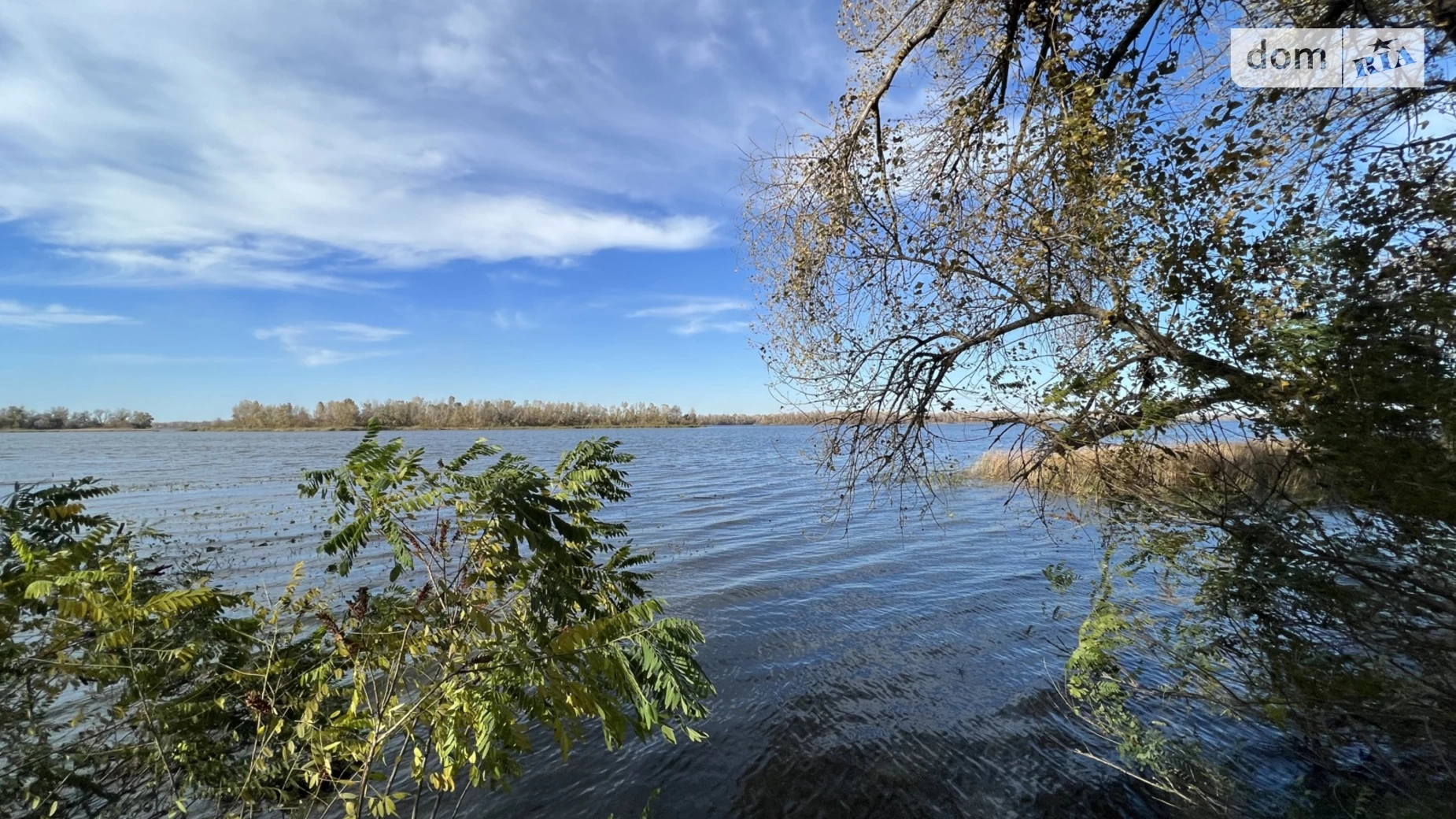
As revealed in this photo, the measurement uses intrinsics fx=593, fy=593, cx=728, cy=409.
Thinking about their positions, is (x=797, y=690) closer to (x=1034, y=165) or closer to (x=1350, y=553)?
(x=1350, y=553)

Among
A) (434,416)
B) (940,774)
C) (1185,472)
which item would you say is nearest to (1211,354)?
(1185,472)

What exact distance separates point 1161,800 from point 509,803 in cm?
583

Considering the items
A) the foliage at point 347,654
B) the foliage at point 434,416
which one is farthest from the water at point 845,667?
the foliage at point 434,416

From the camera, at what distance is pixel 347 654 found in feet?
9.14

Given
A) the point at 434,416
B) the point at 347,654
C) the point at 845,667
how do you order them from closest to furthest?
the point at 347,654, the point at 845,667, the point at 434,416

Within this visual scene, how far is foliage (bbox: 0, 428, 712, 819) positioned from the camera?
2.46 meters

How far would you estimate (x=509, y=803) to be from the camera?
17.8 ft

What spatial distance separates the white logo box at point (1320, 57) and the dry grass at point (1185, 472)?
2.39 m

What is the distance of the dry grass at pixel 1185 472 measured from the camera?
3.73 metres

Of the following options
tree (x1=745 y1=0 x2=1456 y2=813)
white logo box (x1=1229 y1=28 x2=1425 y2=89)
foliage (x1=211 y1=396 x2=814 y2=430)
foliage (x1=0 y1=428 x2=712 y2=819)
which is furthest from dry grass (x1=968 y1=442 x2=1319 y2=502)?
foliage (x1=211 y1=396 x2=814 y2=430)

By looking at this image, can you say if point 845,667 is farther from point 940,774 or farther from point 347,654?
point 347,654

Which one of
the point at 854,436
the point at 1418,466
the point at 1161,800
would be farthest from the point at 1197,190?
the point at 1161,800

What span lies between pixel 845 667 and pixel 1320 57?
7.72 meters

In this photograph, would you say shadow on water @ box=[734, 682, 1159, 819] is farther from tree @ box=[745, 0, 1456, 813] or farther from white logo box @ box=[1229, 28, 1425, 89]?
white logo box @ box=[1229, 28, 1425, 89]
